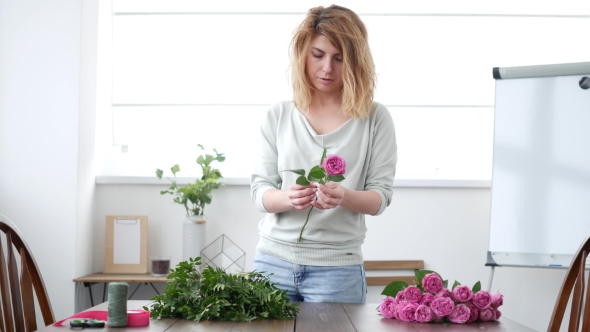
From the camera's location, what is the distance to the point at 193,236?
339cm

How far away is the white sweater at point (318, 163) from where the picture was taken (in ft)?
5.99

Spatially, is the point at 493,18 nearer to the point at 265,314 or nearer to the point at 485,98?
the point at 485,98

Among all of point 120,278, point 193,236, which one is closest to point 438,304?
point 193,236

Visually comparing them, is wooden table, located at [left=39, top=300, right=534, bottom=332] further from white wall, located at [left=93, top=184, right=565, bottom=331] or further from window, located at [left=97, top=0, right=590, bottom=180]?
window, located at [left=97, top=0, right=590, bottom=180]

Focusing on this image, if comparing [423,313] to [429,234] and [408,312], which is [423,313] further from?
[429,234]

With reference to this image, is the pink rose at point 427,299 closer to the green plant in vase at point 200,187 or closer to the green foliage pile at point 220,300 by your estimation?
the green foliage pile at point 220,300

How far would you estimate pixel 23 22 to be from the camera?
335 centimetres

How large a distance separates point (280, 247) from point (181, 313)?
40 centimetres

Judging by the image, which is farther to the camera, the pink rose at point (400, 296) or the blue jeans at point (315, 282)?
the blue jeans at point (315, 282)

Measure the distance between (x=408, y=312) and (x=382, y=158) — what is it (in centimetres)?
50

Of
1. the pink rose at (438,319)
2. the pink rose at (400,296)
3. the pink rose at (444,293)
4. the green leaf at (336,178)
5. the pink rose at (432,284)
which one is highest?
the green leaf at (336,178)

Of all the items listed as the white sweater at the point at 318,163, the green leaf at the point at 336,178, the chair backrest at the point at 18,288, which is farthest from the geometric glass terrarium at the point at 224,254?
the green leaf at the point at 336,178

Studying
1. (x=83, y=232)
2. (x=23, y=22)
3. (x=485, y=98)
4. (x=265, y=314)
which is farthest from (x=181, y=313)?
(x=485, y=98)

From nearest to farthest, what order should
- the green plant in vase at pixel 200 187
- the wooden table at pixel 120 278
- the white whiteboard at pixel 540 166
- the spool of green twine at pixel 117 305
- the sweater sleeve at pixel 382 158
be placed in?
the spool of green twine at pixel 117 305 < the sweater sleeve at pixel 382 158 < the white whiteboard at pixel 540 166 < the wooden table at pixel 120 278 < the green plant in vase at pixel 200 187
